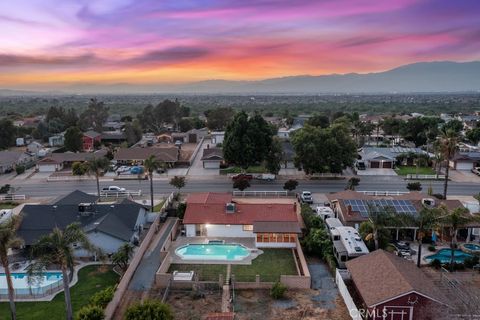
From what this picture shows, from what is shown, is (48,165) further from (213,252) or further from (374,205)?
(374,205)

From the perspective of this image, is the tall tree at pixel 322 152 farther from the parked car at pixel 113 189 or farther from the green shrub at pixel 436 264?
the green shrub at pixel 436 264

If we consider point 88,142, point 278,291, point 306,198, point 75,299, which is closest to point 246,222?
point 278,291

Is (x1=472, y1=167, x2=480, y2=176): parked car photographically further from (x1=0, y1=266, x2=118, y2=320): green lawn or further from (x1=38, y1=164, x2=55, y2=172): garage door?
(x1=38, y1=164, x2=55, y2=172): garage door

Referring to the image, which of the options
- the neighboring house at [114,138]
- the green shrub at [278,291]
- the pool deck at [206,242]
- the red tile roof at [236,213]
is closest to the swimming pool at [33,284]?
the pool deck at [206,242]

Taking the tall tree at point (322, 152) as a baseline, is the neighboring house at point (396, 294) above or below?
below

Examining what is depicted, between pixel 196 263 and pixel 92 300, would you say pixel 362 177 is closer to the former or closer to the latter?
pixel 196 263

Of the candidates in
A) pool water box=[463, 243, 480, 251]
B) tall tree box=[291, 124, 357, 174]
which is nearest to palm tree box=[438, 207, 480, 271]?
pool water box=[463, 243, 480, 251]
